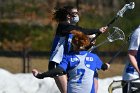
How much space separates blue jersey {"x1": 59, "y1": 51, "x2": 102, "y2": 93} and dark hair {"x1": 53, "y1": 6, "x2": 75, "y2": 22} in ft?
3.49

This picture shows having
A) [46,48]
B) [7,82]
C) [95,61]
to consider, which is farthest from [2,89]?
[46,48]

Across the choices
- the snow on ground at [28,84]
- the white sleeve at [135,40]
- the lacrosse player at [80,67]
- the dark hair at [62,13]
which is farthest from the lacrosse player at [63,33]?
the snow on ground at [28,84]

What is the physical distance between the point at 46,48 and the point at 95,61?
23.1 m

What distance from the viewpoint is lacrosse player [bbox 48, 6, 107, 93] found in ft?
24.7

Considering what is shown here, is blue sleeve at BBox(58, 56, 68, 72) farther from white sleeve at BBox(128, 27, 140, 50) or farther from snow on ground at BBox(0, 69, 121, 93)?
snow on ground at BBox(0, 69, 121, 93)

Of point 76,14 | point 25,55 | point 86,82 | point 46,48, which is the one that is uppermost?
point 76,14

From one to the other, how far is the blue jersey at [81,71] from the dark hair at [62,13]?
1.06 metres

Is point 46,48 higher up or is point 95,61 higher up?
point 95,61

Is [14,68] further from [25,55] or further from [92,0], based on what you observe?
[92,0]

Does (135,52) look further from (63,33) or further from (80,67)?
(80,67)

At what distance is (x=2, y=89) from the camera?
1219 cm

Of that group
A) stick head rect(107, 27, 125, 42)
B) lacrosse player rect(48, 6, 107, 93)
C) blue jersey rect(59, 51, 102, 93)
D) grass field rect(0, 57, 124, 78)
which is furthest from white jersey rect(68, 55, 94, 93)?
grass field rect(0, 57, 124, 78)

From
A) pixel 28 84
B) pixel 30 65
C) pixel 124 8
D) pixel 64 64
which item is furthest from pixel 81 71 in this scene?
pixel 30 65

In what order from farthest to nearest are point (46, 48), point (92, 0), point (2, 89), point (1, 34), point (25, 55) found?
point (92, 0)
point (1, 34)
point (46, 48)
point (25, 55)
point (2, 89)
